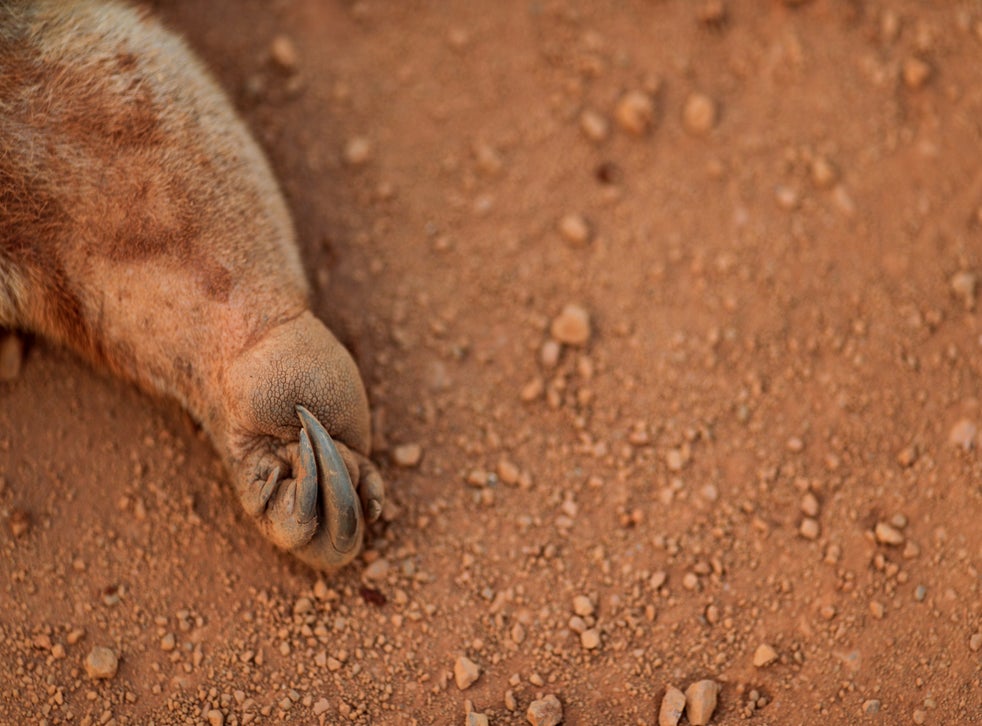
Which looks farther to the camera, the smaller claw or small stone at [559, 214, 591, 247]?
small stone at [559, 214, 591, 247]

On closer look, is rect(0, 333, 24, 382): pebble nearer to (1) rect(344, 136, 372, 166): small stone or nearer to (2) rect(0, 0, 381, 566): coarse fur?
(2) rect(0, 0, 381, 566): coarse fur

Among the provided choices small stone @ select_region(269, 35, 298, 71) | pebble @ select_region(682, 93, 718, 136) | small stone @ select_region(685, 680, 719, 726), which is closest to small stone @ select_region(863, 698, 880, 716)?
small stone @ select_region(685, 680, 719, 726)

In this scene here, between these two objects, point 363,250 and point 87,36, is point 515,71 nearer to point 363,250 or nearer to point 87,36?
point 363,250

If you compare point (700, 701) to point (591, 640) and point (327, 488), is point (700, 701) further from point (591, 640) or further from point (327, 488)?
point (327, 488)

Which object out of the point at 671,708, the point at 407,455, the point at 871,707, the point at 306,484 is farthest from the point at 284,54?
the point at 871,707

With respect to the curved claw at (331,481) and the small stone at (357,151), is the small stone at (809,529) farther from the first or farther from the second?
the small stone at (357,151)
